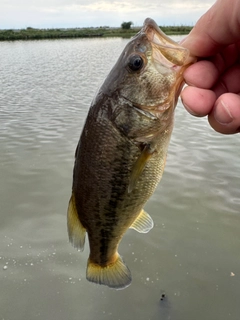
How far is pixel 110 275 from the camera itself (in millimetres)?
2637

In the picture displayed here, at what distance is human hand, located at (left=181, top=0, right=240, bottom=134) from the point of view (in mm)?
2021

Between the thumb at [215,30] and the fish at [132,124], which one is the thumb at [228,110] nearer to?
the fish at [132,124]

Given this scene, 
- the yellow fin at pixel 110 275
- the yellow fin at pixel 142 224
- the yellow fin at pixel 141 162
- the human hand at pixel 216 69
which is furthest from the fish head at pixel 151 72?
the yellow fin at pixel 110 275

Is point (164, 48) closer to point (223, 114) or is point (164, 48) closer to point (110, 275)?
point (223, 114)

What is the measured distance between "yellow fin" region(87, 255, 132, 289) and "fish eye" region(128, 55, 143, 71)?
1.50 meters

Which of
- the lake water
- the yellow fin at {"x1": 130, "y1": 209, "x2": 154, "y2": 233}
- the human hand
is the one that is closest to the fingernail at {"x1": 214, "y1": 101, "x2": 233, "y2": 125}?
the human hand

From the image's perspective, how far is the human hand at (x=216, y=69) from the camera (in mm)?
2021

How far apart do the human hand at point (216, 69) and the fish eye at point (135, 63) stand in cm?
30

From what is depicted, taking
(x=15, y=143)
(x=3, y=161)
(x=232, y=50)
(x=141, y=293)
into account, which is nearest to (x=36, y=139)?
(x=15, y=143)

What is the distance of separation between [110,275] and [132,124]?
124cm

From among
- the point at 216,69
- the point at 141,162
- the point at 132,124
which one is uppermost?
the point at 216,69

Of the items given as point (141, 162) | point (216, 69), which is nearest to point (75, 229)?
point (141, 162)

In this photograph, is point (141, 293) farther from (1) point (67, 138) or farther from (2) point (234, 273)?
(1) point (67, 138)

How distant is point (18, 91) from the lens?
1670 cm
